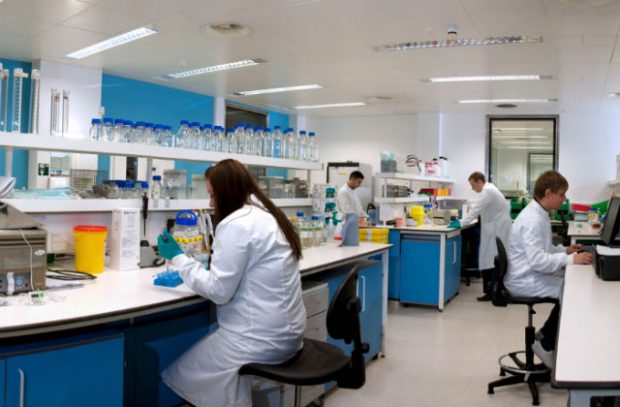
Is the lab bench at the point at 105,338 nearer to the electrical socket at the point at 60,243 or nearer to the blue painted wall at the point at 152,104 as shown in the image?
the electrical socket at the point at 60,243

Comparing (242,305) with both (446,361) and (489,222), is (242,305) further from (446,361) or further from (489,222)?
(489,222)

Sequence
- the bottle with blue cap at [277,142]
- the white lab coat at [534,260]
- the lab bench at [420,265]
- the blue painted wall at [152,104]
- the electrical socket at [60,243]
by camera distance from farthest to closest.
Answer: the blue painted wall at [152,104] < the lab bench at [420,265] < the bottle with blue cap at [277,142] < the white lab coat at [534,260] < the electrical socket at [60,243]

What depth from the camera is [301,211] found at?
397cm

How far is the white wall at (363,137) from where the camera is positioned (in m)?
9.45

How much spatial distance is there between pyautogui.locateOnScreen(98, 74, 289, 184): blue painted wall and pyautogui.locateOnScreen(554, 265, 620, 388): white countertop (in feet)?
15.7

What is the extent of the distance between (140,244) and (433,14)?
122 inches

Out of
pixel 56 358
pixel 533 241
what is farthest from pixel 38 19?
pixel 533 241

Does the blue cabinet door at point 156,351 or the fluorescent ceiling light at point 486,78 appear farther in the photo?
the fluorescent ceiling light at point 486,78

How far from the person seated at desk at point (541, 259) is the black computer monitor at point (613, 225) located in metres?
0.16

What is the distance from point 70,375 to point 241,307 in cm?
57

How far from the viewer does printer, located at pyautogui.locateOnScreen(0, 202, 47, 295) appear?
1782mm

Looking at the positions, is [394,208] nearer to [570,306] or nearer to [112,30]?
[112,30]

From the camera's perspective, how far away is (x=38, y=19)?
184 inches

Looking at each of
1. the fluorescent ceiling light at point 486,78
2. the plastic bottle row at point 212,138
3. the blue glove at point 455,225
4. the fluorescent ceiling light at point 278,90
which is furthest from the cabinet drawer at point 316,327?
the fluorescent ceiling light at point 278,90
